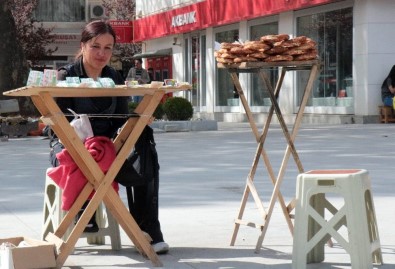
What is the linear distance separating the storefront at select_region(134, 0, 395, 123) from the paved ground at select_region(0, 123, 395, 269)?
12.9 ft

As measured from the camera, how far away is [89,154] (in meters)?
6.18

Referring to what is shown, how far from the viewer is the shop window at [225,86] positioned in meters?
32.1

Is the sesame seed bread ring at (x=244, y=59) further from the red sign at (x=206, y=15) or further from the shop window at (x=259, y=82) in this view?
the shop window at (x=259, y=82)

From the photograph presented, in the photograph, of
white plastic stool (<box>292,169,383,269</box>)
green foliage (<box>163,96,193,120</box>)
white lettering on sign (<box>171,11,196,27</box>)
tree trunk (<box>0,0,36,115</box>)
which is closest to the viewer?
white plastic stool (<box>292,169,383,269</box>)

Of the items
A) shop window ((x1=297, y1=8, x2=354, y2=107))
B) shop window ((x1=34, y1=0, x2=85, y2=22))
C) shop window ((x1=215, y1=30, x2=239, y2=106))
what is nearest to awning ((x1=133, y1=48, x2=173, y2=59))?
shop window ((x1=215, y1=30, x2=239, y2=106))

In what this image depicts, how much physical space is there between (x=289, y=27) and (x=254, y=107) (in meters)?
3.37

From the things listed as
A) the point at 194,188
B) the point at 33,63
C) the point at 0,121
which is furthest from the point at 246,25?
the point at 194,188

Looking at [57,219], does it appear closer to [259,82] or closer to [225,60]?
[225,60]

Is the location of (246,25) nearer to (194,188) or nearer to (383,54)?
(383,54)

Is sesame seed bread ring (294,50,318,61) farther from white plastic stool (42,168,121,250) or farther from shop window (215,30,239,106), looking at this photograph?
shop window (215,30,239,106)

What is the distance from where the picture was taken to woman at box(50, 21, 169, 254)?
6.61m

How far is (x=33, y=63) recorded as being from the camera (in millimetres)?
45312

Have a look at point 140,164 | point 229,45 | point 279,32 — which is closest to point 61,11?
point 279,32

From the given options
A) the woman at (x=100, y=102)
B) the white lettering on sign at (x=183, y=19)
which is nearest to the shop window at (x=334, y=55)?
the white lettering on sign at (x=183, y=19)
